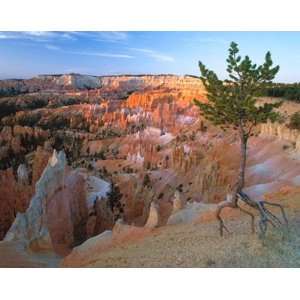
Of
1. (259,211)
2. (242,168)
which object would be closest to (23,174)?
(242,168)

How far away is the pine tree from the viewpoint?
9.67 metres

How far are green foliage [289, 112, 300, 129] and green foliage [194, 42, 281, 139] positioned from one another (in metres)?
0.41

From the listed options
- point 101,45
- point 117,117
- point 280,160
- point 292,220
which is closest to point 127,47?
point 101,45

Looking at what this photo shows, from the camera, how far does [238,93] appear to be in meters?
9.83

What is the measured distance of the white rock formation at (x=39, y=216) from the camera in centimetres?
1012

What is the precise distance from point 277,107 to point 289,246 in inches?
81.4

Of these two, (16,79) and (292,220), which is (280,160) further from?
(16,79)

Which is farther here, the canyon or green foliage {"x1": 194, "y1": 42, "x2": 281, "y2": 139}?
the canyon

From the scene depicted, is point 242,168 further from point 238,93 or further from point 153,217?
point 153,217

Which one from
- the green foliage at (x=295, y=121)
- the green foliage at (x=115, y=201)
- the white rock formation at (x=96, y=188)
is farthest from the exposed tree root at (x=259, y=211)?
the white rock formation at (x=96, y=188)

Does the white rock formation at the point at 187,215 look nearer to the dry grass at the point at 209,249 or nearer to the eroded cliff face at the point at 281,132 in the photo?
the dry grass at the point at 209,249

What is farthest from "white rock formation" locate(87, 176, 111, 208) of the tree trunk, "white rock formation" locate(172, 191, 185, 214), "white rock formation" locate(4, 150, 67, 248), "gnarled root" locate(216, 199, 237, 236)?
the tree trunk

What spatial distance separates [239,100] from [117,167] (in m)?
2.13

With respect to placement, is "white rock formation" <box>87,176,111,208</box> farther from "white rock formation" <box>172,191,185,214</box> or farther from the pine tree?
the pine tree
